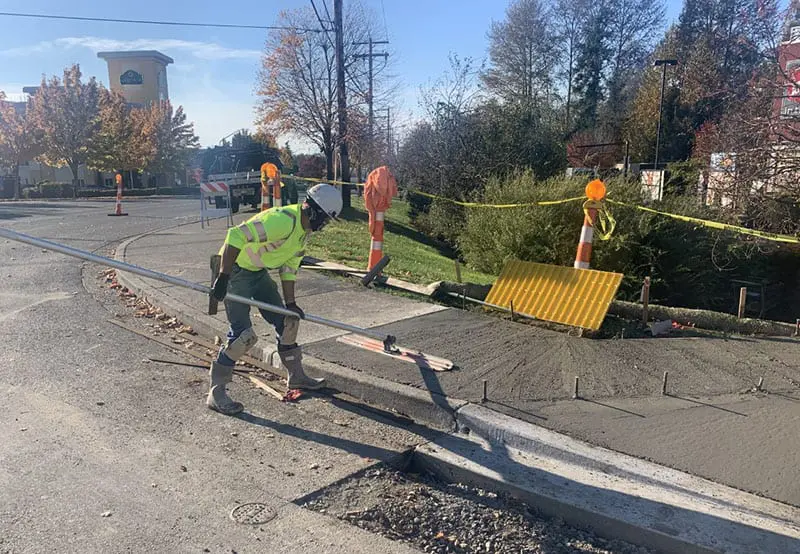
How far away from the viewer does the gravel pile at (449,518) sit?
2.86 metres

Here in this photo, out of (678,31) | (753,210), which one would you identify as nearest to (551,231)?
(753,210)

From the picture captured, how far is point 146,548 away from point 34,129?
4245 centimetres

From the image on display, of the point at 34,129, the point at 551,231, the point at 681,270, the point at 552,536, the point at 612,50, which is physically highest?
the point at 612,50

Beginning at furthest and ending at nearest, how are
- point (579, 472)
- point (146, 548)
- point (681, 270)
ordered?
1. point (681, 270)
2. point (579, 472)
3. point (146, 548)

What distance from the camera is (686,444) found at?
3662mm

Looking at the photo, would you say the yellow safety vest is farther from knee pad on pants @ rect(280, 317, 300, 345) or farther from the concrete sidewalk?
the concrete sidewalk

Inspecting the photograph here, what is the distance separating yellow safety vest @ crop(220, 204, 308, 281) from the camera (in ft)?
13.5

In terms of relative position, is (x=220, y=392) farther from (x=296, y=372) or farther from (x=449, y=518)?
(x=449, y=518)

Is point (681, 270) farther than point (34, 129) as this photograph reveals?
No

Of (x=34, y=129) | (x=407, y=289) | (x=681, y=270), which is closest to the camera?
(x=407, y=289)

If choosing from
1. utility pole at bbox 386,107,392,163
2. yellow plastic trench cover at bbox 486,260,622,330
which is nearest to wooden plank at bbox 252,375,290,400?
yellow plastic trench cover at bbox 486,260,622,330

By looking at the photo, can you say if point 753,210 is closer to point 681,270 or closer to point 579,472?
Result: point 681,270

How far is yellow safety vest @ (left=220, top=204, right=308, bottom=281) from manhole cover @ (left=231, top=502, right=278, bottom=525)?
70.1 inches

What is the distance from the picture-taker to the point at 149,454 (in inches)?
141
